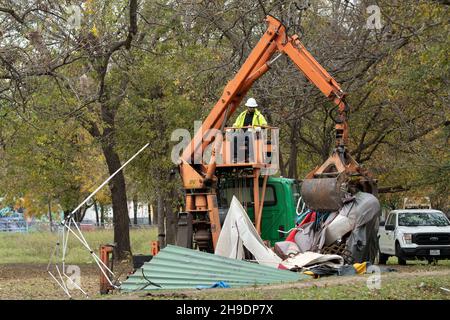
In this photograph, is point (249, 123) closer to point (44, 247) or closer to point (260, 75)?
point (260, 75)

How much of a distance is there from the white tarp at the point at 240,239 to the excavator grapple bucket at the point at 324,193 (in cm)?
155

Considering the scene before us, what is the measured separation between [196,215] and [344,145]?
3.65 metres

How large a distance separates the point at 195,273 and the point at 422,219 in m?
14.5

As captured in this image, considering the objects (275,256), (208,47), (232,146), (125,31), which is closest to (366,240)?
(275,256)

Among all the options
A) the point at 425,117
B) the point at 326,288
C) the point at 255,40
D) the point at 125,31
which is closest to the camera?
the point at 326,288

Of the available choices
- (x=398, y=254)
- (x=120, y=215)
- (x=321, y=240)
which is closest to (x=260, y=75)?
(x=321, y=240)

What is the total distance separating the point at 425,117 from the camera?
31.3 metres

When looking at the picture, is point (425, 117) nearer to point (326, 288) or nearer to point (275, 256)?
point (275, 256)

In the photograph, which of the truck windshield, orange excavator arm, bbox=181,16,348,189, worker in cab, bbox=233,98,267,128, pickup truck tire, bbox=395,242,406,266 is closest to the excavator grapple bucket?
orange excavator arm, bbox=181,16,348,189

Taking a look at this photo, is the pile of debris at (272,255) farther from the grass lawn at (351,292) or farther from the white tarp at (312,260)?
the grass lawn at (351,292)

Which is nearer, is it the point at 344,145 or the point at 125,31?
the point at 344,145

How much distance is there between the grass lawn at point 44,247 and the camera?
128 feet

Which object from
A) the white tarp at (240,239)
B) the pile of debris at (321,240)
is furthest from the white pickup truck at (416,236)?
the white tarp at (240,239)

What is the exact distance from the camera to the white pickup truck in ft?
89.0
